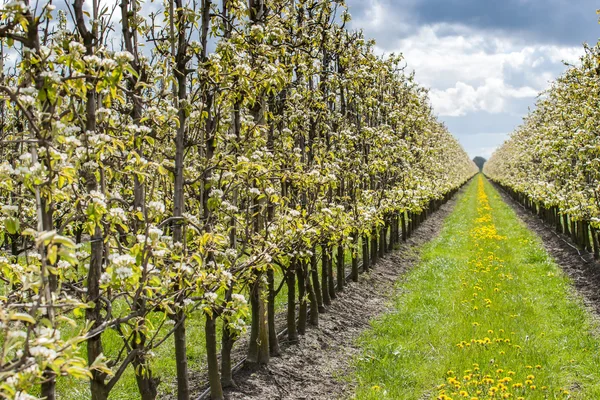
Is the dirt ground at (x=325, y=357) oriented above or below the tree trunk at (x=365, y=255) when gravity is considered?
below

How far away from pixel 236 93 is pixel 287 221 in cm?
226

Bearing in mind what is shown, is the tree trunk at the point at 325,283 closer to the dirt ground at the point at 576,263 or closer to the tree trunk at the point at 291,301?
the tree trunk at the point at 291,301

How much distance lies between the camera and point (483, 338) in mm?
9750

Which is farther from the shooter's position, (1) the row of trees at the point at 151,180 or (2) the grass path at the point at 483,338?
(2) the grass path at the point at 483,338

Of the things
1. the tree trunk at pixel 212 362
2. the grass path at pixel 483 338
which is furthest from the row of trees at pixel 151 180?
the grass path at pixel 483 338

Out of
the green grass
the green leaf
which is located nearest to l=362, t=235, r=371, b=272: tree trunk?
the green grass

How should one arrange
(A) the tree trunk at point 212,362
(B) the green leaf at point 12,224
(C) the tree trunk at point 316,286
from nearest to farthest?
(B) the green leaf at point 12,224 < (A) the tree trunk at point 212,362 < (C) the tree trunk at point 316,286

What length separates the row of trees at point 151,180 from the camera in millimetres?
3414

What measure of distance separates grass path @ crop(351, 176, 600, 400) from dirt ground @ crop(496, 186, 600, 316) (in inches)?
15.3

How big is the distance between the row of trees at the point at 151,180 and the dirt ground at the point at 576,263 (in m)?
6.33

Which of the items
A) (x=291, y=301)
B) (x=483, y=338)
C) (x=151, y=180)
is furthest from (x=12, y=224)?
(x=483, y=338)

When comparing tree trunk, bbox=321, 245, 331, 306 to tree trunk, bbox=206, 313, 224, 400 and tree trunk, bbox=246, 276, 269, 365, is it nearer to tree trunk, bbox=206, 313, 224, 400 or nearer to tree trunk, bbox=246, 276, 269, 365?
tree trunk, bbox=246, 276, 269, 365

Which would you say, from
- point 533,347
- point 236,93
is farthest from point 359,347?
point 236,93

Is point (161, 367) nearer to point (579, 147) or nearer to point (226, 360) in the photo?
point (226, 360)
